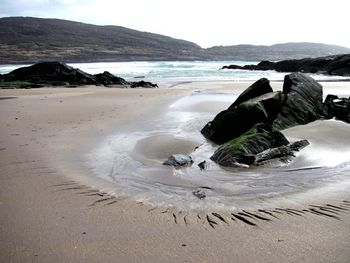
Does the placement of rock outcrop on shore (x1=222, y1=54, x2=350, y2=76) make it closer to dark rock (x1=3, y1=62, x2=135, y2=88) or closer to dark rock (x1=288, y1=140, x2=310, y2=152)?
dark rock (x1=3, y1=62, x2=135, y2=88)

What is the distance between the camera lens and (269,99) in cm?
860

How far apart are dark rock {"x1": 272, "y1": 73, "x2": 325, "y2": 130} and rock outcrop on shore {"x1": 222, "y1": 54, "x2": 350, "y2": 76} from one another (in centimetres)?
2622

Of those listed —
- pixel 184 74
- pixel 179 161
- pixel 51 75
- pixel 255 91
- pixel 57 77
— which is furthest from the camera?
pixel 184 74

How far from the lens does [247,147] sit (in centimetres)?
627

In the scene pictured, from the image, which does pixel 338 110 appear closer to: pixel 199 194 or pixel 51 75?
pixel 199 194

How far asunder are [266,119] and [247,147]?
198 cm

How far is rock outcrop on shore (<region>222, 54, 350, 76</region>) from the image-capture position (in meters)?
36.2

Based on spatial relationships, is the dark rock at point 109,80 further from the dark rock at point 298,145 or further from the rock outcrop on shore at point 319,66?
the rock outcrop on shore at point 319,66

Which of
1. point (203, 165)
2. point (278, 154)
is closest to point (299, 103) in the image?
point (278, 154)

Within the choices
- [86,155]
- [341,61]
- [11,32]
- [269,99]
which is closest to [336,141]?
[269,99]

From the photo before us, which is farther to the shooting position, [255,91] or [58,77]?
[58,77]

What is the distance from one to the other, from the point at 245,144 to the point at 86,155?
2.59 meters

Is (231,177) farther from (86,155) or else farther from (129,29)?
(129,29)

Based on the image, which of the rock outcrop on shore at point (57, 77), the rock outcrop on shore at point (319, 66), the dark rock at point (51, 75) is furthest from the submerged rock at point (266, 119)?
the rock outcrop on shore at point (319, 66)
